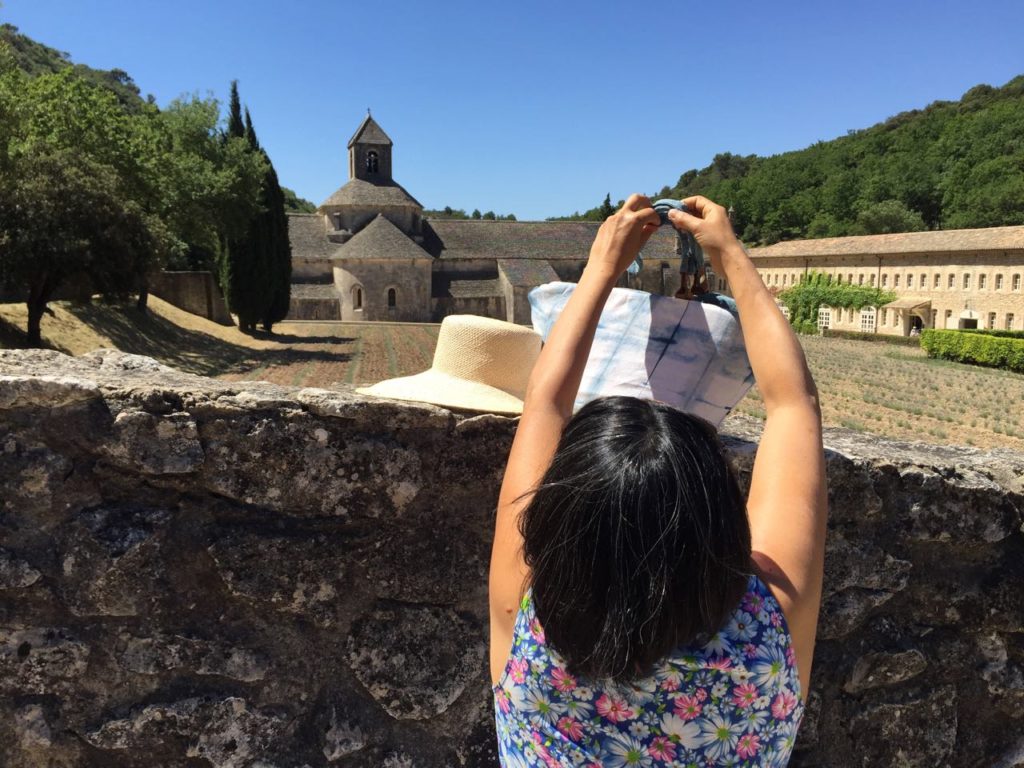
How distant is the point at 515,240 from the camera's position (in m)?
52.8

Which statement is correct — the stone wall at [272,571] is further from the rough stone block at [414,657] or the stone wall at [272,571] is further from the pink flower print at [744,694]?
the pink flower print at [744,694]

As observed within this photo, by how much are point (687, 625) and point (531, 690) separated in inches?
9.8

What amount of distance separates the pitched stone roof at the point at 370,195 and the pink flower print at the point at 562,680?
50321mm

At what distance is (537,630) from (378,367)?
2422 cm

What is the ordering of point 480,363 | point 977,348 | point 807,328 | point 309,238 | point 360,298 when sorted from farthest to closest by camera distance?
1. point 807,328
2. point 309,238
3. point 360,298
4. point 977,348
5. point 480,363

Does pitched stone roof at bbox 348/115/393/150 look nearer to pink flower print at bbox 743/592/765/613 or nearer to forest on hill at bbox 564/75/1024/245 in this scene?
forest on hill at bbox 564/75/1024/245

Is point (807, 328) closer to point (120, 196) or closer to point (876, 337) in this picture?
point (876, 337)

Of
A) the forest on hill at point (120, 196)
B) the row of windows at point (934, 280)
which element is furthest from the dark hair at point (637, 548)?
the row of windows at point (934, 280)

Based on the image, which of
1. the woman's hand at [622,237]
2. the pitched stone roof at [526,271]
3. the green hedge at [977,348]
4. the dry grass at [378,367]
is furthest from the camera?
the pitched stone roof at [526,271]

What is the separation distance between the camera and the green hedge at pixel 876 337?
49562 mm

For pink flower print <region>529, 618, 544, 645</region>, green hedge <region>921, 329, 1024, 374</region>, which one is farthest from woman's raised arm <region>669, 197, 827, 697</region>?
green hedge <region>921, 329, 1024, 374</region>

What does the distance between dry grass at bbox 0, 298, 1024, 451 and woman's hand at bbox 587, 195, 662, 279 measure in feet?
43.8

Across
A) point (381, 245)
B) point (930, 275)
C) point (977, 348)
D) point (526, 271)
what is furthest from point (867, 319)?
point (381, 245)

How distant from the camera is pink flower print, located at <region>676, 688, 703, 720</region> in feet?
3.23
